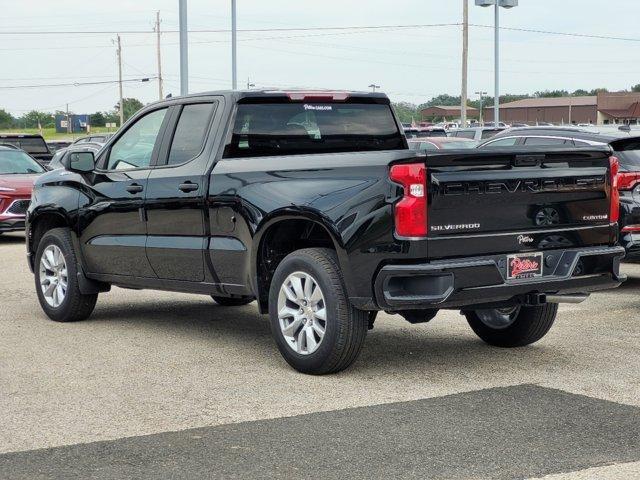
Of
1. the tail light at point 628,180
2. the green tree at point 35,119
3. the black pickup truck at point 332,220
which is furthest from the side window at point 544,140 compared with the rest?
the green tree at point 35,119

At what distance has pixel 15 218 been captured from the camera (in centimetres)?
1812

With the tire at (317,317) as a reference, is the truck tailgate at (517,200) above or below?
above

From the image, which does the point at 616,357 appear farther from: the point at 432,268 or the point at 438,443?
the point at 438,443

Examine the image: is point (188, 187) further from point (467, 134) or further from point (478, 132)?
point (467, 134)

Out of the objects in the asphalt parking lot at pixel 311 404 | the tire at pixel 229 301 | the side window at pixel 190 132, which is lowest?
the tire at pixel 229 301

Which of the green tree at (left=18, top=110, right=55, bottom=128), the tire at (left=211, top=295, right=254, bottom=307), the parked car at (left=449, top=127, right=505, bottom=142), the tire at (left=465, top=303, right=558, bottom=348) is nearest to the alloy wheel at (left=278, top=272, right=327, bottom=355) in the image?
the tire at (left=465, top=303, right=558, bottom=348)

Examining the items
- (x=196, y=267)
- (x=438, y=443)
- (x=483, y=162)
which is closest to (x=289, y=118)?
(x=196, y=267)

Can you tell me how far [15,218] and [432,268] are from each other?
12.7m

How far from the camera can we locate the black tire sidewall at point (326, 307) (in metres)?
7.13

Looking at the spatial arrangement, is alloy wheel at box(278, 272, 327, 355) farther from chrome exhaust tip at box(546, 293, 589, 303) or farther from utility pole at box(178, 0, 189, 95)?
utility pole at box(178, 0, 189, 95)

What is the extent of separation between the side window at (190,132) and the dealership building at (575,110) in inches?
5065

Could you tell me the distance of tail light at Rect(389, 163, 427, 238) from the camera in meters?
6.77

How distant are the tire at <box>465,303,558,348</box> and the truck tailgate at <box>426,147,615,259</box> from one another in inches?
32.7

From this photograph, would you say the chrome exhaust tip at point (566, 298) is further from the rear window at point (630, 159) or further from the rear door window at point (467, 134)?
the rear door window at point (467, 134)
